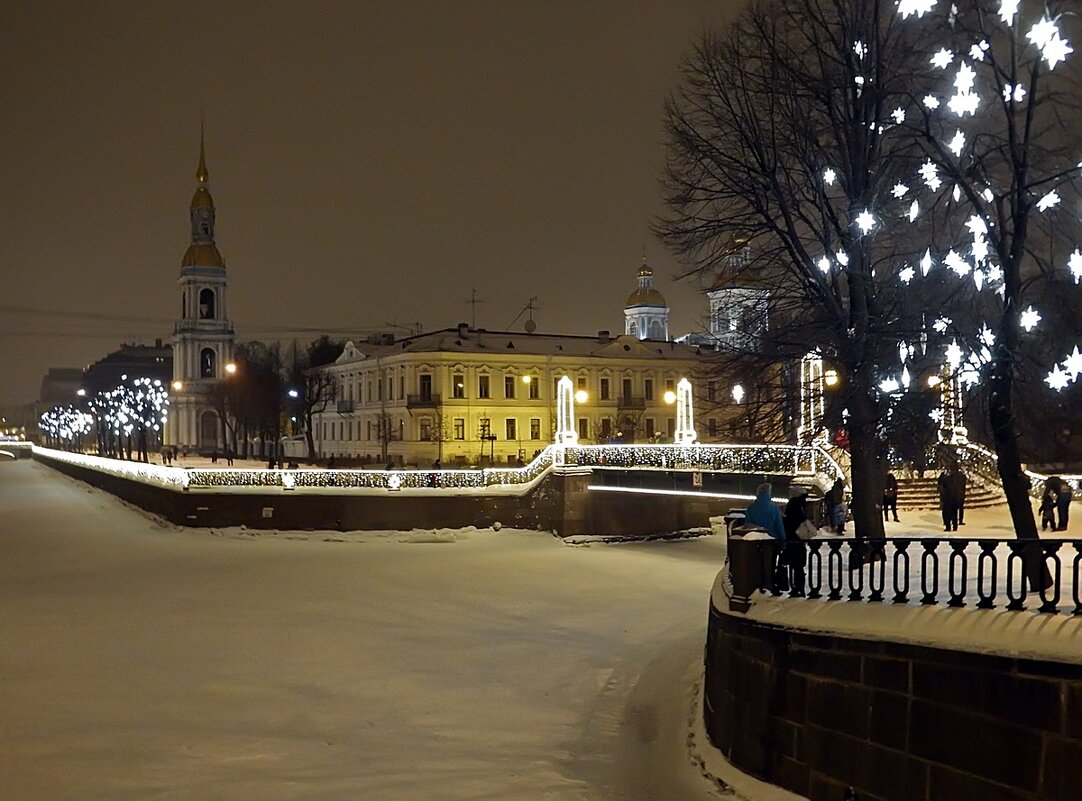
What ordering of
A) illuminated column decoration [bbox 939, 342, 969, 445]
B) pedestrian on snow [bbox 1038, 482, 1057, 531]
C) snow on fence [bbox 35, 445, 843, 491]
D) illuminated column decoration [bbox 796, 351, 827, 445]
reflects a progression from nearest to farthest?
illuminated column decoration [bbox 939, 342, 969, 445] < illuminated column decoration [bbox 796, 351, 827, 445] < pedestrian on snow [bbox 1038, 482, 1057, 531] < snow on fence [bbox 35, 445, 843, 491]

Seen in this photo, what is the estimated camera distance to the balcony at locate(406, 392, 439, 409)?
6406cm

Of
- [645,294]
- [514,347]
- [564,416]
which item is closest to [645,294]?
[645,294]

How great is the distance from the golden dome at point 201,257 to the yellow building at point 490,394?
3581 cm

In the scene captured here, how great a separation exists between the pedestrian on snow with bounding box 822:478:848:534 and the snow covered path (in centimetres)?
387

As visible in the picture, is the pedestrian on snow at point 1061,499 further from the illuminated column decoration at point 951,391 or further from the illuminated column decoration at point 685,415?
the illuminated column decoration at point 685,415

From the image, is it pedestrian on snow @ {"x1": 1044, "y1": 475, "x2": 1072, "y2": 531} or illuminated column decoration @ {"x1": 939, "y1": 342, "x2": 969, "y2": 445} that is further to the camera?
pedestrian on snow @ {"x1": 1044, "y1": 475, "x2": 1072, "y2": 531}

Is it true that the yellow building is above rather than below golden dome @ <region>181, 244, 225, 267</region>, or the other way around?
below

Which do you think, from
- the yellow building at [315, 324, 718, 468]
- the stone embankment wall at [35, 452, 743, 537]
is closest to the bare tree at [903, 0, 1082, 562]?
the stone embankment wall at [35, 452, 743, 537]

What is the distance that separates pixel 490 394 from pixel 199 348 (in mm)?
47493

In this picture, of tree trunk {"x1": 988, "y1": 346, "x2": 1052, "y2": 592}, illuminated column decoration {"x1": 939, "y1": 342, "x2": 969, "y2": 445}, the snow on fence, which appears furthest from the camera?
the snow on fence

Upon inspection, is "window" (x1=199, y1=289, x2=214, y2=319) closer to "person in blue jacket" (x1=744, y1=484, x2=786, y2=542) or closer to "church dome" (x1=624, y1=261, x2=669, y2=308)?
"church dome" (x1=624, y1=261, x2=669, y2=308)

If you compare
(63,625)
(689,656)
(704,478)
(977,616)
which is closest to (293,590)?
(63,625)

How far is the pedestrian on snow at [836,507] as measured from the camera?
25344 mm

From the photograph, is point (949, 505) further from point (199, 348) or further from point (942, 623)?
point (199, 348)
